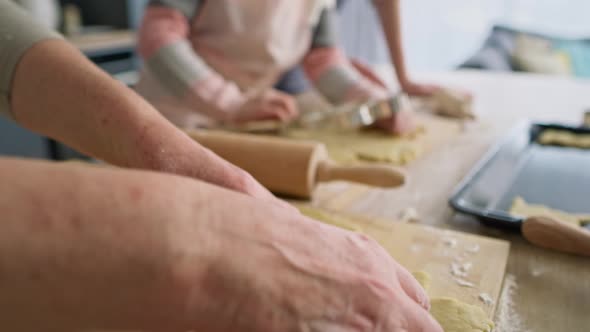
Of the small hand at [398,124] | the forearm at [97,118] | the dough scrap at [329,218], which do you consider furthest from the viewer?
the small hand at [398,124]

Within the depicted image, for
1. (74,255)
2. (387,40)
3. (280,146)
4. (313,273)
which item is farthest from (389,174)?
(387,40)

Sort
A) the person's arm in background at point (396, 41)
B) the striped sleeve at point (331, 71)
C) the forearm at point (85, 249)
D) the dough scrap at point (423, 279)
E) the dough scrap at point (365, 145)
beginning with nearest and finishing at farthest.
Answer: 1. the forearm at point (85, 249)
2. the dough scrap at point (423, 279)
3. the dough scrap at point (365, 145)
4. the striped sleeve at point (331, 71)
5. the person's arm in background at point (396, 41)

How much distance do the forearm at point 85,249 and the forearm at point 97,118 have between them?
17cm

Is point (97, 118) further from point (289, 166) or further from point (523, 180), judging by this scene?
point (523, 180)

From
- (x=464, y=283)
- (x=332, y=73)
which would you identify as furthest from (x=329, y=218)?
(x=332, y=73)

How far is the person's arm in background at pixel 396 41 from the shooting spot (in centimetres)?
151

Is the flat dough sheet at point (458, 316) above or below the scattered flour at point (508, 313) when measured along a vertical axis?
above

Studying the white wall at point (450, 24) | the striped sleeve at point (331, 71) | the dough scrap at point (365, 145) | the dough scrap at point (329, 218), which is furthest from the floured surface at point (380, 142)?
→ the white wall at point (450, 24)

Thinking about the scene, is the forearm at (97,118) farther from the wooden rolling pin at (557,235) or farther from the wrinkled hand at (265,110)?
the wrinkled hand at (265,110)

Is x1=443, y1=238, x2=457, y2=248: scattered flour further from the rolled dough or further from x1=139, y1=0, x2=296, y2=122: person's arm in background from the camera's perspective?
x1=139, y1=0, x2=296, y2=122: person's arm in background

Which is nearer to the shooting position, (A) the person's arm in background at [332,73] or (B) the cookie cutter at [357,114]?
(B) the cookie cutter at [357,114]

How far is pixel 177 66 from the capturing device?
3.49ft

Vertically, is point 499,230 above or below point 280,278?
below

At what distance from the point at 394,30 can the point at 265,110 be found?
63 cm
